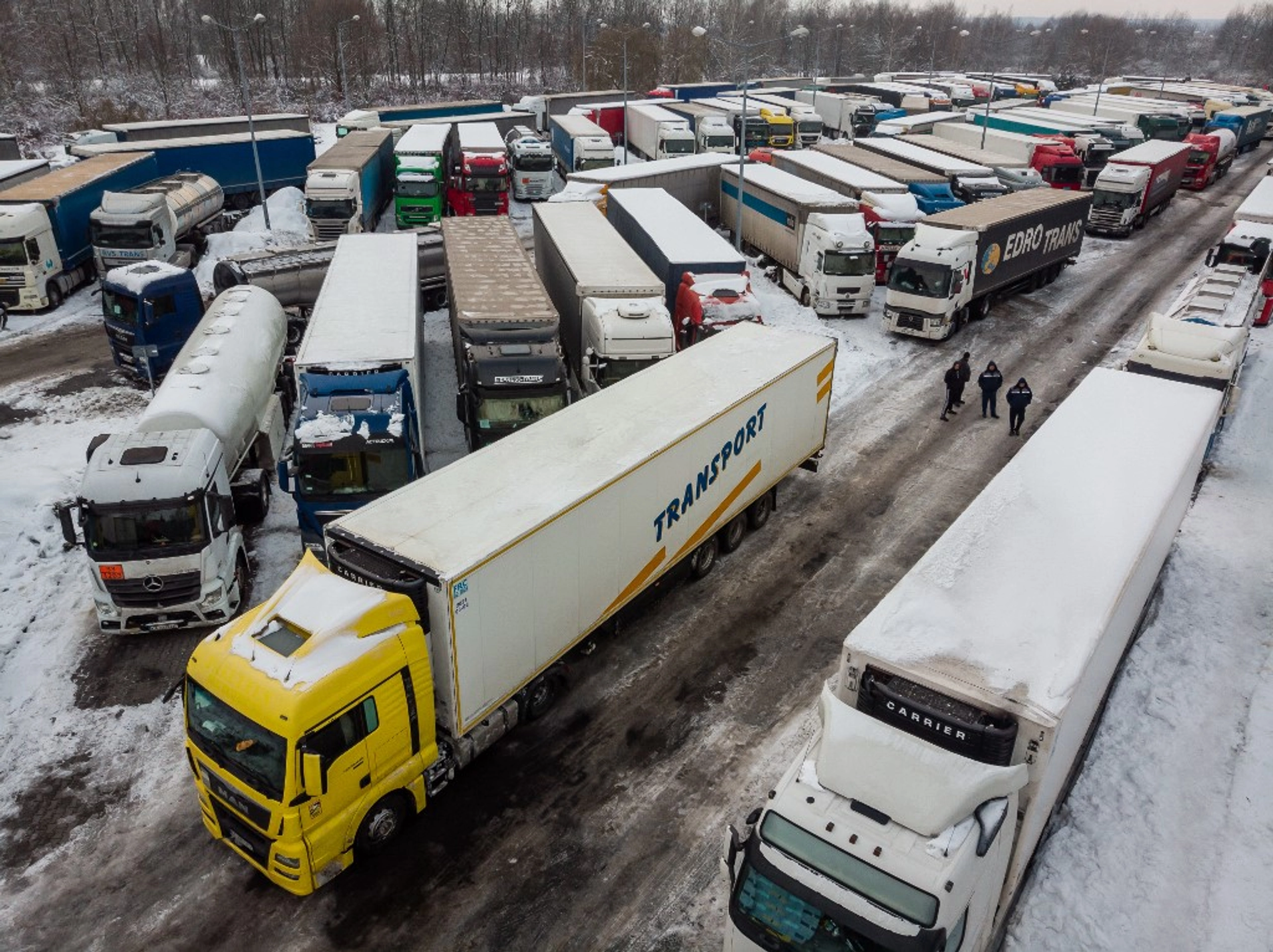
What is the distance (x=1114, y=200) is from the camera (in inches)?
1505

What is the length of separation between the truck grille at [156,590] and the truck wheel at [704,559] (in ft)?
26.1

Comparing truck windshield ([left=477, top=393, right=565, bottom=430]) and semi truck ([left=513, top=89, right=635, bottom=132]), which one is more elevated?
semi truck ([left=513, top=89, right=635, bottom=132])

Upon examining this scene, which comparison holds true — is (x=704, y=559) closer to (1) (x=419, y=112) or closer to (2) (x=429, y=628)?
(2) (x=429, y=628)

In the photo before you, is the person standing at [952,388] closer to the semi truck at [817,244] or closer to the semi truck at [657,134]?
the semi truck at [817,244]

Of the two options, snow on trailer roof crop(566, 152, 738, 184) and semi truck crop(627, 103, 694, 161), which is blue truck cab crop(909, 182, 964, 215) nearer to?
snow on trailer roof crop(566, 152, 738, 184)

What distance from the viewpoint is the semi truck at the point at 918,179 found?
1319 inches

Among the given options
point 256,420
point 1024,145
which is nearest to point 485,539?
point 256,420

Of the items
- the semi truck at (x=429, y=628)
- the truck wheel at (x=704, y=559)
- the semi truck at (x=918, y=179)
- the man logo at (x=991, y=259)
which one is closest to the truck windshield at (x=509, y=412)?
the semi truck at (x=429, y=628)

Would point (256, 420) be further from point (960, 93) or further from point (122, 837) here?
point (960, 93)

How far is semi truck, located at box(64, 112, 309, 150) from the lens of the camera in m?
42.1

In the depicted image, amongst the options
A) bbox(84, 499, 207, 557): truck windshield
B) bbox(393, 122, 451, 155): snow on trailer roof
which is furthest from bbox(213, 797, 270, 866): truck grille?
bbox(393, 122, 451, 155): snow on trailer roof

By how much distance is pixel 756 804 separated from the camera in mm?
10867

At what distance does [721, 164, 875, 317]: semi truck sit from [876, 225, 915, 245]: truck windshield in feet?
5.42

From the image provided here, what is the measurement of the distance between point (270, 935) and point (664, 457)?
24.7 ft
